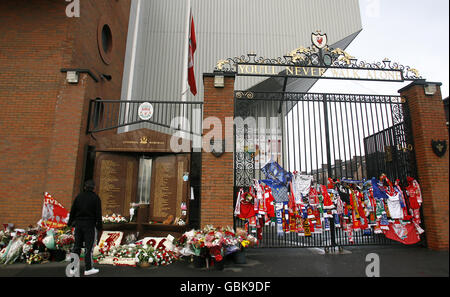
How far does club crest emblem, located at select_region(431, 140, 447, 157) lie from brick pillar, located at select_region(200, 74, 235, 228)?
17.0 ft

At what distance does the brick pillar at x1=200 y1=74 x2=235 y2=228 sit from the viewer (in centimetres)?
611

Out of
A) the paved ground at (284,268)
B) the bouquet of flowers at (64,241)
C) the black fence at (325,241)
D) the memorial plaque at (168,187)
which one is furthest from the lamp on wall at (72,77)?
the black fence at (325,241)

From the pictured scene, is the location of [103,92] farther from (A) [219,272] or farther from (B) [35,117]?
(A) [219,272]

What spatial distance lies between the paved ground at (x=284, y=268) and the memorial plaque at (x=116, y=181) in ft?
5.89

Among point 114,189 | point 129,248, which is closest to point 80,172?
point 114,189

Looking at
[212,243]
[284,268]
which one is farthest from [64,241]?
[284,268]

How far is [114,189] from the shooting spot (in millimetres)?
7012

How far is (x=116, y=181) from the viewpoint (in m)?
7.07

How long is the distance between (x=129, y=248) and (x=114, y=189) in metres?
1.94

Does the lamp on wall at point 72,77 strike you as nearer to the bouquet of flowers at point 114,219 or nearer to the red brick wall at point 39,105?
the red brick wall at point 39,105

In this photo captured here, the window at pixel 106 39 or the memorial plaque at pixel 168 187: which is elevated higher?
the window at pixel 106 39

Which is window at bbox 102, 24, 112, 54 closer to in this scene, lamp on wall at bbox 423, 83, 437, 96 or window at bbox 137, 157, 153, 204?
window at bbox 137, 157, 153, 204

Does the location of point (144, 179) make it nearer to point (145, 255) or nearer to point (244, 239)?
point (145, 255)

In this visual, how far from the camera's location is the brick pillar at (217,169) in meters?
6.11
